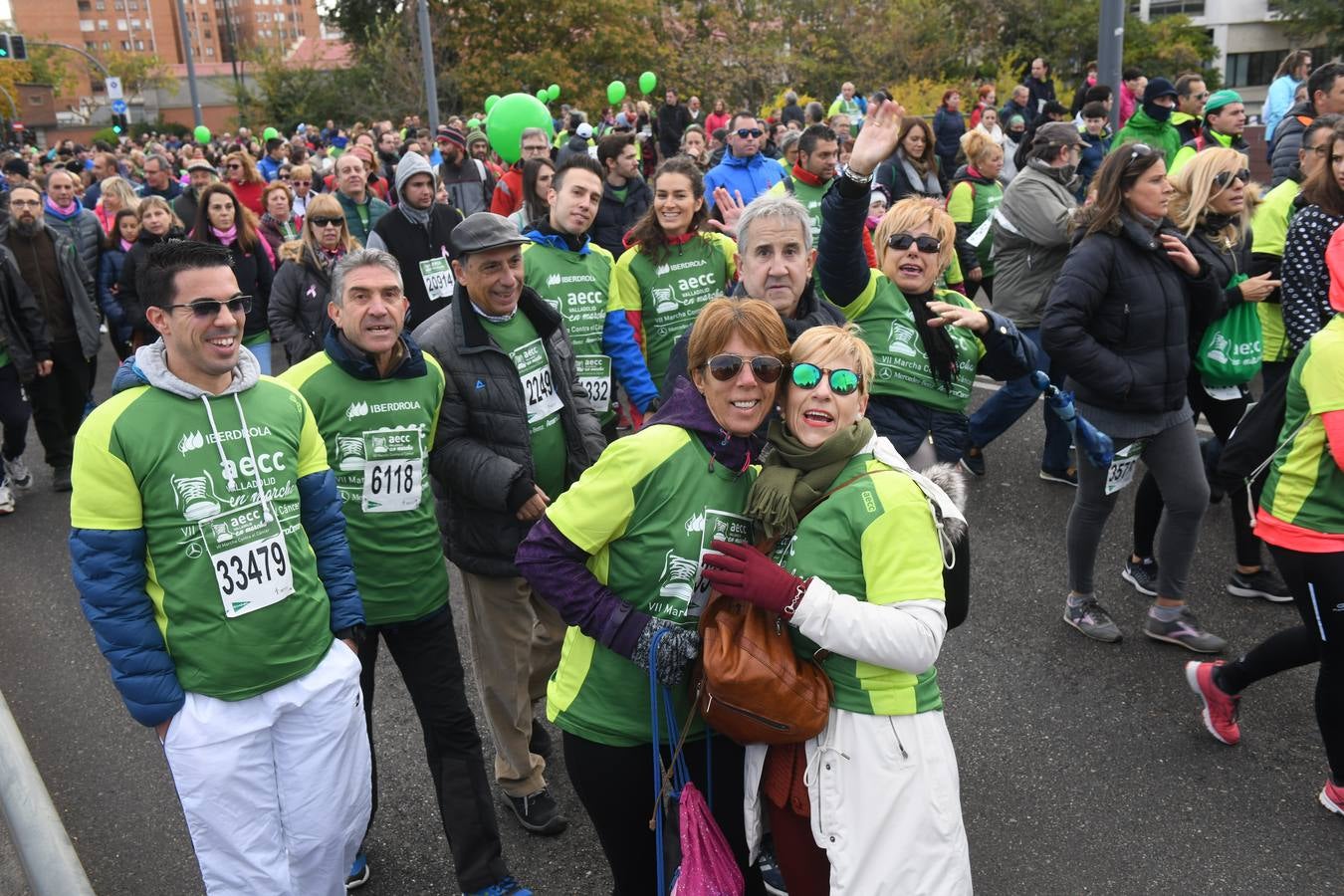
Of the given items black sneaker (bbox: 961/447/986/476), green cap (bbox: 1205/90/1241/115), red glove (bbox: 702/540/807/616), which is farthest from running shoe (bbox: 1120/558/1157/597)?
green cap (bbox: 1205/90/1241/115)

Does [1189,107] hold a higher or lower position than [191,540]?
higher

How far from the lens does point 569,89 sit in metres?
41.1

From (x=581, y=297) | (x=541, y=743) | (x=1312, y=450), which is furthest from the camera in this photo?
(x=581, y=297)

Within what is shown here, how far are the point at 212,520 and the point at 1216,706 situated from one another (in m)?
3.66

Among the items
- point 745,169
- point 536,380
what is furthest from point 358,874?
point 745,169

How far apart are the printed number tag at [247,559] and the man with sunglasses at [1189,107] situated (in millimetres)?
10044

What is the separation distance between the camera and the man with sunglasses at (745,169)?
333 inches

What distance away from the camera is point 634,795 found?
2811 mm

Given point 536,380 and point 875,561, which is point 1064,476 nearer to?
point 536,380

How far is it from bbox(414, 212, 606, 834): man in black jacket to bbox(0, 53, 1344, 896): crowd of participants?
1 cm

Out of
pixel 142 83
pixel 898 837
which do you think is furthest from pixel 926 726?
pixel 142 83

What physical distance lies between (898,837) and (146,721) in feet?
6.24

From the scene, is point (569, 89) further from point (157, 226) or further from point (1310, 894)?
point (1310, 894)

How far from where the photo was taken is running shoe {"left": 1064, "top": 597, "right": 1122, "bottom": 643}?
511cm
